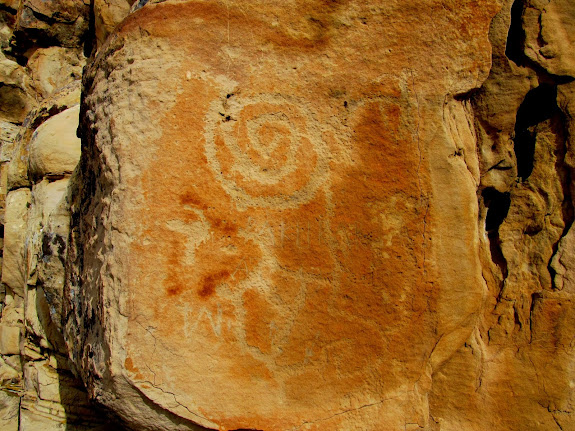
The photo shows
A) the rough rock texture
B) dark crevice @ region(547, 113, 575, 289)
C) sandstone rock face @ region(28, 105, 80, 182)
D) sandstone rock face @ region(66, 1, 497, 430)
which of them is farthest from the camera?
sandstone rock face @ region(28, 105, 80, 182)

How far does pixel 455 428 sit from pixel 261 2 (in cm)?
128

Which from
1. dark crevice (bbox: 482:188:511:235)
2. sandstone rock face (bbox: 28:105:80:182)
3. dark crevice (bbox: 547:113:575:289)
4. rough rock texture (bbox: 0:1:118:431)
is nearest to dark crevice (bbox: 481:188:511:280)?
dark crevice (bbox: 482:188:511:235)

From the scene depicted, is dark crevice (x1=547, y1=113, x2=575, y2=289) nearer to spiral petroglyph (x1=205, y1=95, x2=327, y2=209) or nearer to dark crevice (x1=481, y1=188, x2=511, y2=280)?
dark crevice (x1=481, y1=188, x2=511, y2=280)

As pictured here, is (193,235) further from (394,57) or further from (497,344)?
(497,344)

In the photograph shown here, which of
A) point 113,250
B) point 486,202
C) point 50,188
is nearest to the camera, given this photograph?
point 113,250

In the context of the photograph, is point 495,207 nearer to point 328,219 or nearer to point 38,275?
point 328,219

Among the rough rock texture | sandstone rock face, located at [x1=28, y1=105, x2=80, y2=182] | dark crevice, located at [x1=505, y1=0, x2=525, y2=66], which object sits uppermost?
dark crevice, located at [x1=505, y1=0, x2=525, y2=66]

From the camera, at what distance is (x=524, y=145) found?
60.4 inches

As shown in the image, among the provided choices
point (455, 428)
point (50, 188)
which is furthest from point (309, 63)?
point (50, 188)

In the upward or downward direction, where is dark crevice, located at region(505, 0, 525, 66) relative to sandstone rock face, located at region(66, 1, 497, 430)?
upward

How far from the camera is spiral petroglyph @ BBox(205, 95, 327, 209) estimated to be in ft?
4.28

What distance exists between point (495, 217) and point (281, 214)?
69cm

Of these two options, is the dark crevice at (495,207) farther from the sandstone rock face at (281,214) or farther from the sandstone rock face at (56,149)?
the sandstone rock face at (56,149)

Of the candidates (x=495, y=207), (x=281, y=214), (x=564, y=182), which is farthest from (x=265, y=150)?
(x=564, y=182)
